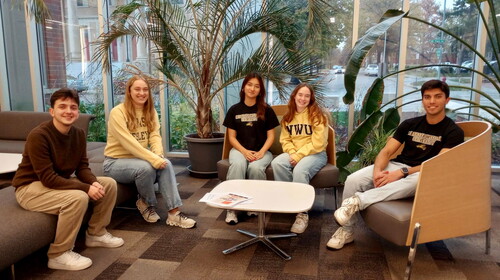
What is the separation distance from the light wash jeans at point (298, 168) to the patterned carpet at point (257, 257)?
14.3 inches

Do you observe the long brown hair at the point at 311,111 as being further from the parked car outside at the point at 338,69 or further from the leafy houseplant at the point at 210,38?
the parked car outside at the point at 338,69

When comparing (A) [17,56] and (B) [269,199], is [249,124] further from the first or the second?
(A) [17,56]

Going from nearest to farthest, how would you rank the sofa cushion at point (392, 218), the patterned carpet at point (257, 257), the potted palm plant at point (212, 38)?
the sofa cushion at point (392, 218)
the patterned carpet at point (257, 257)
the potted palm plant at point (212, 38)

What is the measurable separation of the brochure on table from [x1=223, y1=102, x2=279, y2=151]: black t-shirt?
1004 millimetres

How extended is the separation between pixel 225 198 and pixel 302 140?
1110 millimetres

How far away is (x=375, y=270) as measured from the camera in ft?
7.42

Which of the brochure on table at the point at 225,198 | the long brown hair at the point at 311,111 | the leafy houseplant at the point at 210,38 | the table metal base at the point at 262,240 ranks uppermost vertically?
the leafy houseplant at the point at 210,38

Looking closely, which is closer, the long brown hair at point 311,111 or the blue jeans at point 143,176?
the blue jeans at point 143,176

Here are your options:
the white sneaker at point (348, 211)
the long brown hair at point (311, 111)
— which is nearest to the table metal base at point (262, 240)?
the white sneaker at point (348, 211)

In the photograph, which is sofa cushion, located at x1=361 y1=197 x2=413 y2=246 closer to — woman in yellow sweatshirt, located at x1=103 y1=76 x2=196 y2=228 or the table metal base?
the table metal base

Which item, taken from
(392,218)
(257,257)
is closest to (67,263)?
(257,257)

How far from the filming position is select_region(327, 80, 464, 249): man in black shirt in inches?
93.8

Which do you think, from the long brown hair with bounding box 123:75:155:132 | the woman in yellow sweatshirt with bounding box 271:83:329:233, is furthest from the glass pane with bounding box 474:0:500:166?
the long brown hair with bounding box 123:75:155:132

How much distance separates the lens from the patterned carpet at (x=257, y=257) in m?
2.21
